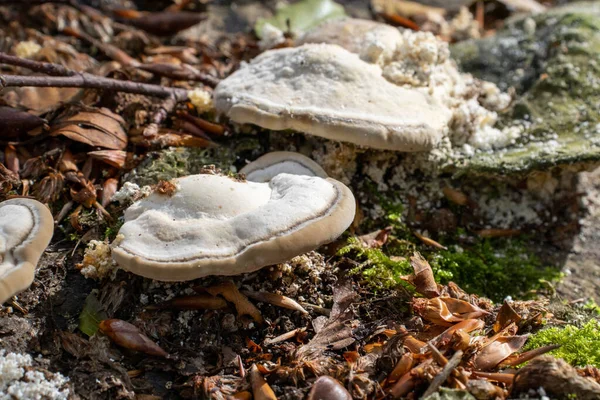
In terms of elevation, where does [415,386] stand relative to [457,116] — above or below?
below

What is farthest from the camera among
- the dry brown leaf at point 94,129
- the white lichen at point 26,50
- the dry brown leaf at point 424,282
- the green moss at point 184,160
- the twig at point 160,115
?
the white lichen at point 26,50

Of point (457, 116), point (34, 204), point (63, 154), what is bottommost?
point (63, 154)

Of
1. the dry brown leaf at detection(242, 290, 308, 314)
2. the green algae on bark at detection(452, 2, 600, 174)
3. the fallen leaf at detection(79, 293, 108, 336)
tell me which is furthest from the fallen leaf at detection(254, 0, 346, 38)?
the fallen leaf at detection(79, 293, 108, 336)

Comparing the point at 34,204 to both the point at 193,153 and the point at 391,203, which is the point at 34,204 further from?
the point at 391,203

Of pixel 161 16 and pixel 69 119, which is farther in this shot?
pixel 161 16

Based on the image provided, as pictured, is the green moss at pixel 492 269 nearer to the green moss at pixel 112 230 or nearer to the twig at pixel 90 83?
the green moss at pixel 112 230

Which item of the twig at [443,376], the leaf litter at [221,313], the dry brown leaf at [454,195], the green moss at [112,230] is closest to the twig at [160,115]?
the leaf litter at [221,313]

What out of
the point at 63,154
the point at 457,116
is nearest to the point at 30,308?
the point at 63,154
